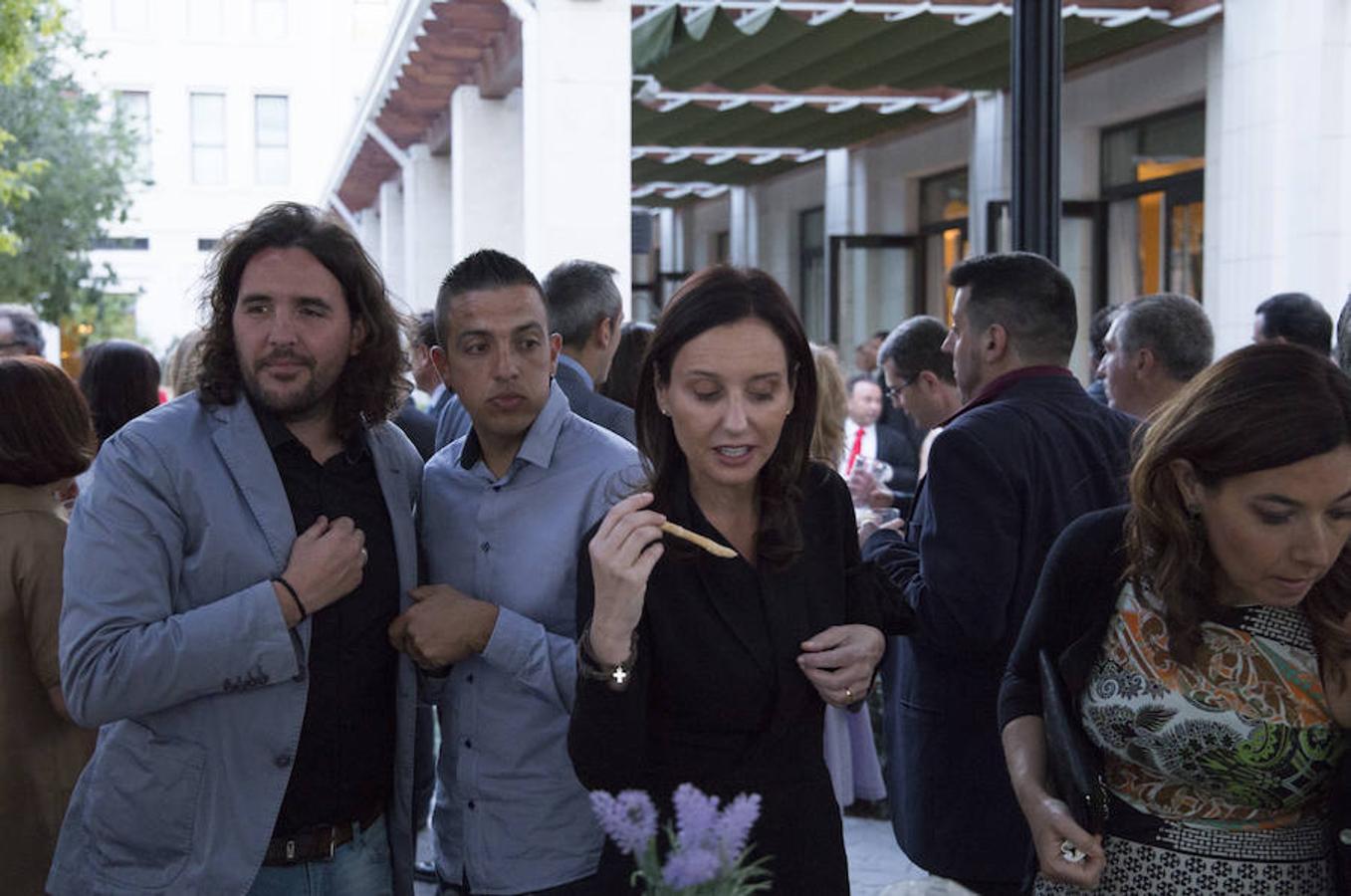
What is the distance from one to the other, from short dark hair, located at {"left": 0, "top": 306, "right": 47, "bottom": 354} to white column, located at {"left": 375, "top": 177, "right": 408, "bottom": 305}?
1196cm

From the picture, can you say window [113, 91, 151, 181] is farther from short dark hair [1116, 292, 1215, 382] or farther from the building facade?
short dark hair [1116, 292, 1215, 382]

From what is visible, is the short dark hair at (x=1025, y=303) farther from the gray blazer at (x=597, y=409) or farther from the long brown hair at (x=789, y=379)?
the long brown hair at (x=789, y=379)

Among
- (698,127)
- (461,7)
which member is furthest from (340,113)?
(461,7)

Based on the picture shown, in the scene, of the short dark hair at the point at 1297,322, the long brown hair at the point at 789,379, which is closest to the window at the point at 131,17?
the short dark hair at the point at 1297,322

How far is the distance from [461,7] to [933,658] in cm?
772

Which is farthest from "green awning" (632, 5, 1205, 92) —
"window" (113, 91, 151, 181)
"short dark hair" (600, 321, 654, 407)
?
"window" (113, 91, 151, 181)

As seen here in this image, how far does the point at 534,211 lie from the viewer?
8.44m

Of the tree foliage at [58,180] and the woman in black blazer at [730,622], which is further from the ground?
the tree foliage at [58,180]

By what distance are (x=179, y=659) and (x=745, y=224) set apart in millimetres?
19703

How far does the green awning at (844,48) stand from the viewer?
377 inches

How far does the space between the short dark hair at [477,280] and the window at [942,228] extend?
493 inches

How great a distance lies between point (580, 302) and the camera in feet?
16.1

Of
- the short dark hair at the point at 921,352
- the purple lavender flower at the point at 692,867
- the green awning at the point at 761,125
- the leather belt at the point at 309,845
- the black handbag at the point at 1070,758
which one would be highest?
the green awning at the point at 761,125

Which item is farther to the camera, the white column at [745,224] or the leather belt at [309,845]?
the white column at [745,224]
